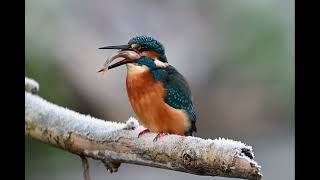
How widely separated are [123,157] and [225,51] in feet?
1.16

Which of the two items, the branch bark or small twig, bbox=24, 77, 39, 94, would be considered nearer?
the branch bark

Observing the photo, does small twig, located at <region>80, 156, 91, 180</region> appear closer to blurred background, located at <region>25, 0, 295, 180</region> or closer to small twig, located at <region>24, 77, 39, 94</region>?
blurred background, located at <region>25, 0, 295, 180</region>

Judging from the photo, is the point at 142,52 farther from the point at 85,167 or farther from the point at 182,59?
the point at 85,167

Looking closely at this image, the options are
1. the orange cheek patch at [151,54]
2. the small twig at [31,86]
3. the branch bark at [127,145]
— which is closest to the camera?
the branch bark at [127,145]

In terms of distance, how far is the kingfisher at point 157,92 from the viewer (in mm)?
1483

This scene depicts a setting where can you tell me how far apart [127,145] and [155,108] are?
0.10m

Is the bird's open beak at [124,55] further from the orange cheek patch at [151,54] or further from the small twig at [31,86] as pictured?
the small twig at [31,86]

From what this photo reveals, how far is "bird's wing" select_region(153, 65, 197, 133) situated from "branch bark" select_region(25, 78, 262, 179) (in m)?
0.07

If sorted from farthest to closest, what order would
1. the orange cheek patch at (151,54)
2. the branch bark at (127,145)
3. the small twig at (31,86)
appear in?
the small twig at (31,86)
the orange cheek patch at (151,54)
the branch bark at (127,145)

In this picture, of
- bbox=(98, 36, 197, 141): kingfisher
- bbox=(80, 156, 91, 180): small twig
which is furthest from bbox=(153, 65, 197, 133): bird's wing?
bbox=(80, 156, 91, 180): small twig

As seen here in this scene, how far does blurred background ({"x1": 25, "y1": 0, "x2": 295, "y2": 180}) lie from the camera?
1546 mm

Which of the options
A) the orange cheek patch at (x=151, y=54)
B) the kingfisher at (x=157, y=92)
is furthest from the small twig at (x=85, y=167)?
the orange cheek patch at (x=151, y=54)

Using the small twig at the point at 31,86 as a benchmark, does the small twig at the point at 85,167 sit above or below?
below

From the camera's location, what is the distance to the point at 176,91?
4.89 feet
